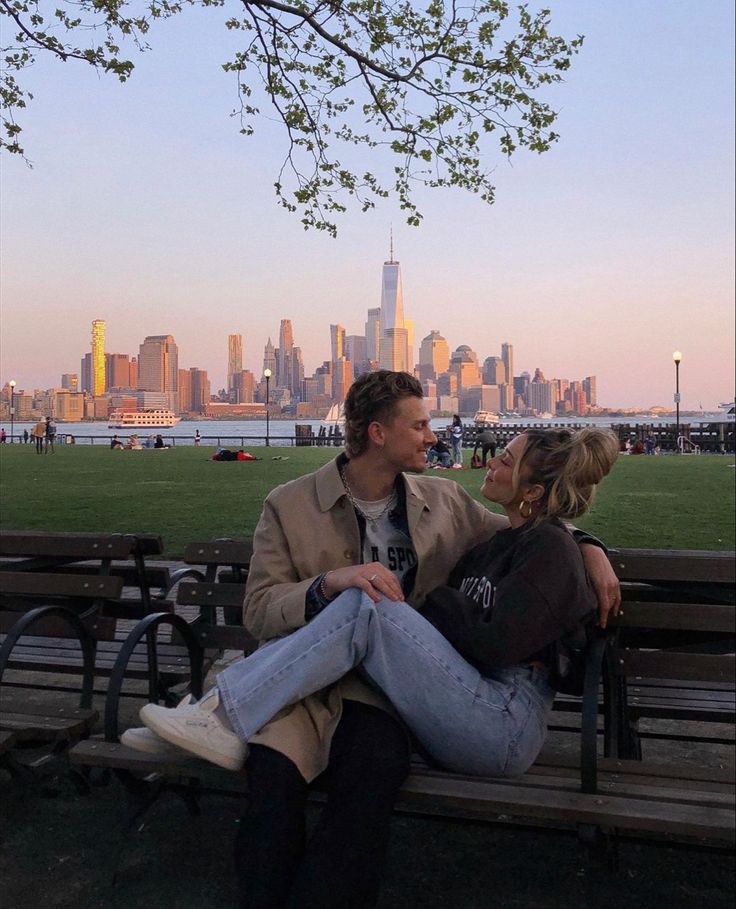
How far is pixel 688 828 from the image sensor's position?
8.05 feet

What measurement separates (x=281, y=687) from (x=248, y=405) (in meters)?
174

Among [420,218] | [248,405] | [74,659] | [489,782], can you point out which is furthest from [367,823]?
[248,405]

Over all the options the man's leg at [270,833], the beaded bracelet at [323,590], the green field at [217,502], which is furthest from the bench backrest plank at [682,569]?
the man's leg at [270,833]

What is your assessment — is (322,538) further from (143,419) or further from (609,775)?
(143,419)

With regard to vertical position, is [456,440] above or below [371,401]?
below

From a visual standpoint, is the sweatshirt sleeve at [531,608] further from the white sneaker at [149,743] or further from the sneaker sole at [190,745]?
the white sneaker at [149,743]

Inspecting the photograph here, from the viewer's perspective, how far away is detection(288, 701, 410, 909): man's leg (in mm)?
2449

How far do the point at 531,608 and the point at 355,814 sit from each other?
0.77m

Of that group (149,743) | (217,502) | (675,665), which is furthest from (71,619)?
(217,502)

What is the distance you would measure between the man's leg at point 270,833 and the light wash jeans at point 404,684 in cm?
14

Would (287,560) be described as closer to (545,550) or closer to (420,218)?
(545,550)

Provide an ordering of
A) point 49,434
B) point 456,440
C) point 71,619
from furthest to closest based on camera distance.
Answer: point 49,434 < point 456,440 < point 71,619

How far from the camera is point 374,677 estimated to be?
2752mm

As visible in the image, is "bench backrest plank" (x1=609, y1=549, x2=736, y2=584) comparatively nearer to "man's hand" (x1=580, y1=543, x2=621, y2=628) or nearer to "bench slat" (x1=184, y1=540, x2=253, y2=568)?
"man's hand" (x1=580, y1=543, x2=621, y2=628)
